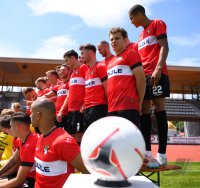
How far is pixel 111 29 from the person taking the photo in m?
3.57

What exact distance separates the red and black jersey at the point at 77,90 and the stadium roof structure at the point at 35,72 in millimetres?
15875

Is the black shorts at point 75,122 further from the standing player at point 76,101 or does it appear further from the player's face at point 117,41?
the player's face at point 117,41

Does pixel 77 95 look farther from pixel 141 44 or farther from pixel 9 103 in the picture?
pixel 9 103

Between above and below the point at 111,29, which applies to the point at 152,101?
below

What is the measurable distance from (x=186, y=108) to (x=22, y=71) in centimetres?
1581

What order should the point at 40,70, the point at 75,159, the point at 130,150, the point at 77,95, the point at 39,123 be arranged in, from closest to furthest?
the point at 130,150
the point at 75,159
the point at 39,123
the point at 77,95
the point at 40,70

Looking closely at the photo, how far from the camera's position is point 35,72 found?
2333 cm

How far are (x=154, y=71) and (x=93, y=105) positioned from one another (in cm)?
119

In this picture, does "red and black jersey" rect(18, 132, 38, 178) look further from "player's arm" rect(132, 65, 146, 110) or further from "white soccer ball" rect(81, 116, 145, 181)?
"white soccer ball" rect(81, 116, 145, 181)

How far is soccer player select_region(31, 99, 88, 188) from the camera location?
242 cm

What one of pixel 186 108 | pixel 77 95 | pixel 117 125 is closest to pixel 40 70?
pixel 186 108

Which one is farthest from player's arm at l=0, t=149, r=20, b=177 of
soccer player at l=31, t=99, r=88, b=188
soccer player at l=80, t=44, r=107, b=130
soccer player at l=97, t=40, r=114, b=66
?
soccer player at l=97, t=40, r=114, b=66

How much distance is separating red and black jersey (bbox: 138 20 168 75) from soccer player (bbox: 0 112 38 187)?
5.40 ft

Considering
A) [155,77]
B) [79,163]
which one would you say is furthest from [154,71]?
[79,163]
